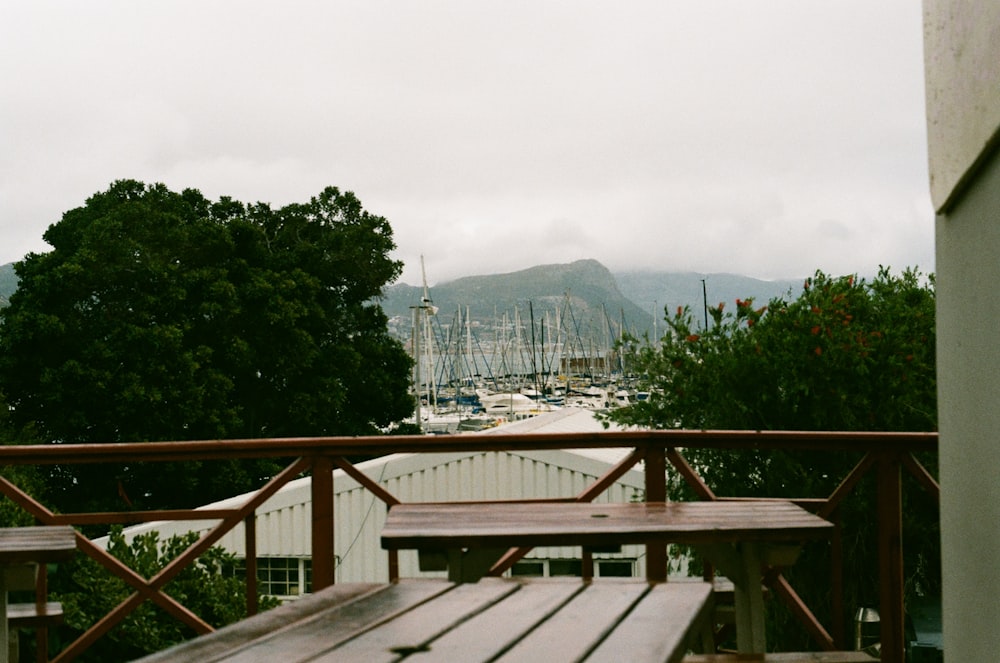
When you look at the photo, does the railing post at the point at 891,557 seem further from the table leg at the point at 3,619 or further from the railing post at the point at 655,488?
the table leg at the point at 3,619

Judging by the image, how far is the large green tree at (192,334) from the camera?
25.0 m

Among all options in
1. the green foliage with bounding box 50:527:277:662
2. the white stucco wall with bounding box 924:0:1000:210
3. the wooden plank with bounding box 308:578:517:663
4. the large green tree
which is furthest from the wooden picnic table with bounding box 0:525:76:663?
the large green tree

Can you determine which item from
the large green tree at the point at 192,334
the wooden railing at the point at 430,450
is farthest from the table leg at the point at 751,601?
the large green tree at the point at 192,334

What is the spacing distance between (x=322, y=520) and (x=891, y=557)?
89.3 inches

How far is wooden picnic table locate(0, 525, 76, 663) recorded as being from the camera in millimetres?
2867

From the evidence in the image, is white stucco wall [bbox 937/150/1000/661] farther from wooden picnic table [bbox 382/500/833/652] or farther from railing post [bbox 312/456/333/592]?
railing post [bbox 312/456/333/592]

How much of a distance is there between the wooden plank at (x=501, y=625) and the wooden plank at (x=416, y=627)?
24 millimetres

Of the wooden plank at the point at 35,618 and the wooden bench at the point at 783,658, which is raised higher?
the wooden plank at the point at 35,618

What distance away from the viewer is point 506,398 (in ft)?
218

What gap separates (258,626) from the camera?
6.80 feet

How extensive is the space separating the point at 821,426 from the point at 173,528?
9.59 metres

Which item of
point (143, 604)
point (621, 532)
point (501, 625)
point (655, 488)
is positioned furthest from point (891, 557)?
point (143, 604)

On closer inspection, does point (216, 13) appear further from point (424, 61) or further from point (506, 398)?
point (506, 398)

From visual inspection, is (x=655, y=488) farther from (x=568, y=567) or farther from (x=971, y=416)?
(x=568, y=567)
